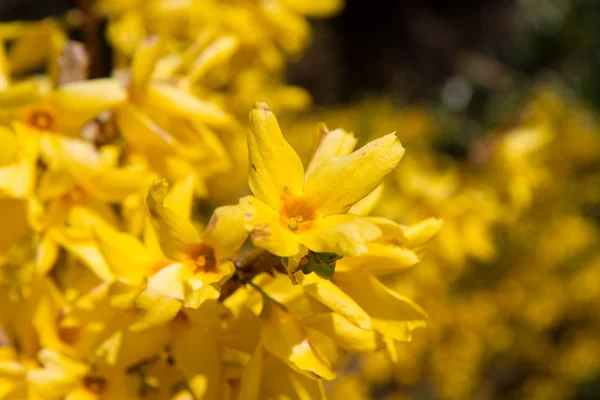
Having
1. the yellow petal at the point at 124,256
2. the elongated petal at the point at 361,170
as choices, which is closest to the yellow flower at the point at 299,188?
the elongated petal at the point at 361,170

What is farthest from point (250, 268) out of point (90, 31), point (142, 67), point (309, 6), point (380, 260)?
point (309, 6)

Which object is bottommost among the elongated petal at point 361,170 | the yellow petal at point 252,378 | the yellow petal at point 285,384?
the yellow petal at point 285,384

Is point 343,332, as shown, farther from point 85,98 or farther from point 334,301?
point 85,98

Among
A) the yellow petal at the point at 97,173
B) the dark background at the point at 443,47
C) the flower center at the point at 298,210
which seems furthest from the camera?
the dark background at the point at 443,47

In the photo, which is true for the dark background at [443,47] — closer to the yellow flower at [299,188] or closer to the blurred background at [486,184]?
the blurred background at [486,184]

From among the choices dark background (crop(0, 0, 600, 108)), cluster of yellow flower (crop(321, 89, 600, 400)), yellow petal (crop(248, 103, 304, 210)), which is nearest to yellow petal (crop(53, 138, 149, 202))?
yellow petal (crop(248, 103, 304, 210))

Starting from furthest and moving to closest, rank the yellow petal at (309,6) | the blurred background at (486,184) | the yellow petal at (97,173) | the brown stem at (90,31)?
the blurred background at (486,184)
the yellow petal at (309,6)
the brown stem at (90,31)
the yellow petal at (97,173)

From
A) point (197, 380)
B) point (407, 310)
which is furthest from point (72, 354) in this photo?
point (407, 310)
